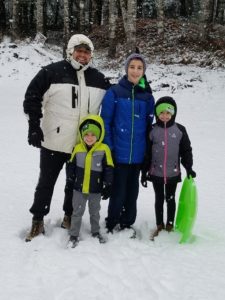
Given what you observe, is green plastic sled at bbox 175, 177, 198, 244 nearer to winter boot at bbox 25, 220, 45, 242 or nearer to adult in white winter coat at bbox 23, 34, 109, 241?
adult in white winter coat at bbox 23, 34, 109, 241

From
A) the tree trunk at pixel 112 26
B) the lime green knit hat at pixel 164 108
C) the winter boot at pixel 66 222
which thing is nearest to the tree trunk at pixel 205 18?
the tree trunk at pixel 112 26

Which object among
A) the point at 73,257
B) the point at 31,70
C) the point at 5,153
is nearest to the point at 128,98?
the point at 73,257

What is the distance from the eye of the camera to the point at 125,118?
179 inches

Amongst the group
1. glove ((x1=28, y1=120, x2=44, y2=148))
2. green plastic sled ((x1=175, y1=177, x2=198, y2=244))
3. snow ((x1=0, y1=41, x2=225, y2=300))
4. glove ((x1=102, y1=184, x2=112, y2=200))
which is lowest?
snow ((x1=0, y1=41, x2=225, y2=300))

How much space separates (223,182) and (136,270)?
3.56 m

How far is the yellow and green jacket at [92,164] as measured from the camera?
4.46m

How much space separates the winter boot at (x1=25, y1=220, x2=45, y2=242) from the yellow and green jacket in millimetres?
728

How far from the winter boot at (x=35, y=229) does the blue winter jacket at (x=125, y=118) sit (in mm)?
1175

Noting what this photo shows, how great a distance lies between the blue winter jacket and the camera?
4.53 m

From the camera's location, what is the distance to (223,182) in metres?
7.14

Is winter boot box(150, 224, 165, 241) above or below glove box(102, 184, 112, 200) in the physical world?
below

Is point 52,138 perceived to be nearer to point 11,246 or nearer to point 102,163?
point 102,163

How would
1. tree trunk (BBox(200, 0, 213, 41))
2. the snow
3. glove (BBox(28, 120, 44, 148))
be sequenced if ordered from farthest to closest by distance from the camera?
tree trunk (BBox(200, 0, 213, 41)) < glove (BBox(28, 120, 44, 148)) < the snow

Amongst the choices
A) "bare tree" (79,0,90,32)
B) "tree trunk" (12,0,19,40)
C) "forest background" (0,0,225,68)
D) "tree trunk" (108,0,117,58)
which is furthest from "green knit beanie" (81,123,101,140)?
"bare tree" (79,0,90,32)
